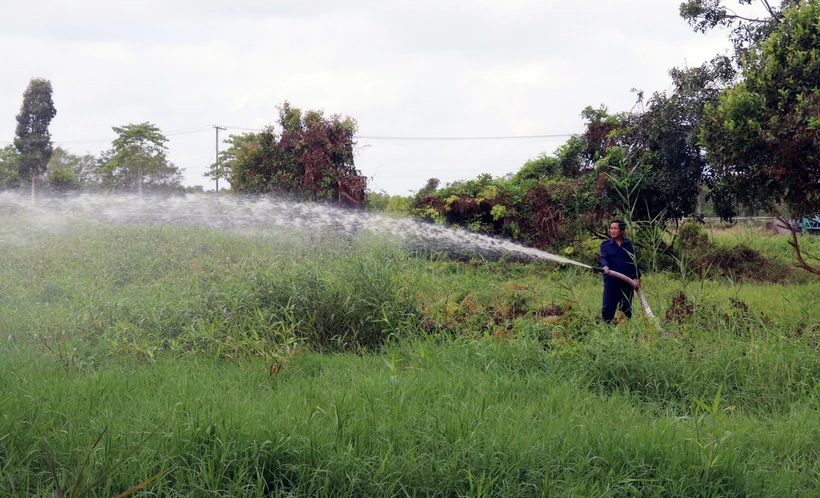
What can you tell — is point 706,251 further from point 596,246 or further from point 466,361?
point 466,361

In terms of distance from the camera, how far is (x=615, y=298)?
302 inches

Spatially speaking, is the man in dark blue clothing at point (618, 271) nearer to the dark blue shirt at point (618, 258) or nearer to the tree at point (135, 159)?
the dark blue shirt at point (618, 258)

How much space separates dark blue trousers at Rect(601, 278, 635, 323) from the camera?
300 inches

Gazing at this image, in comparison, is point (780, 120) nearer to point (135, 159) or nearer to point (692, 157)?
point (692, 157)

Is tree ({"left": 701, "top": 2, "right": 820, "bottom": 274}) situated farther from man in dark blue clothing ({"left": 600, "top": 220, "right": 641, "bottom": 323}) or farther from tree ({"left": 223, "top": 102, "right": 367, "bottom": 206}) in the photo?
tree ({"left": 223, "top": 102, "right": 367, "bottom": 206})

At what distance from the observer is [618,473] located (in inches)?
143

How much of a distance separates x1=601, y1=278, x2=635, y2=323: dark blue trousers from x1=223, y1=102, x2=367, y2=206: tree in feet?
21.5

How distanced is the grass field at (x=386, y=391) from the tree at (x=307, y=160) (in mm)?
4141

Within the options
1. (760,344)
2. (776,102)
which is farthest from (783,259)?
(760,344)

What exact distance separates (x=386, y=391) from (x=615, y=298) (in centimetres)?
409

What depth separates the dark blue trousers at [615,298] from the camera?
25.0 feet

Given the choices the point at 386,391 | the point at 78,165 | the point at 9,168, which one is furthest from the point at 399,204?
the point at 78,165

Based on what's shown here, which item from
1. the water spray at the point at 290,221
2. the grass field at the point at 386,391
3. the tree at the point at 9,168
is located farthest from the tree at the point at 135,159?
the grass field at the point at 386,391

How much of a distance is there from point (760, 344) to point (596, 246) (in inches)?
280
